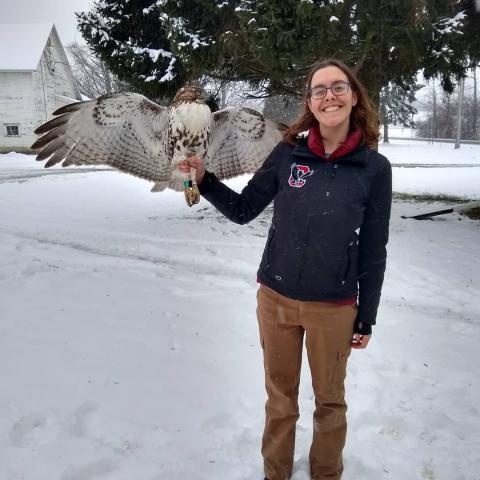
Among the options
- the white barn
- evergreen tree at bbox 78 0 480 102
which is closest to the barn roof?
the white barn

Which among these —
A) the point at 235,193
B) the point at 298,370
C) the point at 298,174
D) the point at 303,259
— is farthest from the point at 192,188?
the point at 298,370

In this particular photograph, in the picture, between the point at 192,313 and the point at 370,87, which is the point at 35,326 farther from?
the point at 370,87

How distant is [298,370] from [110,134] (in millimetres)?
2901

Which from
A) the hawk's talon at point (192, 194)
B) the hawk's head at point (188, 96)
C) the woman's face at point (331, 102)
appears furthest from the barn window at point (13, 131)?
the woman's face at point (331, 102)

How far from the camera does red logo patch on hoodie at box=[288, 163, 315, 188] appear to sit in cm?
209

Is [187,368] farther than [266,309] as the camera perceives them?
Yes

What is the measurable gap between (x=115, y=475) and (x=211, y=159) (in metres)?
2.98

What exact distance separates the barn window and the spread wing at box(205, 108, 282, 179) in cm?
2723

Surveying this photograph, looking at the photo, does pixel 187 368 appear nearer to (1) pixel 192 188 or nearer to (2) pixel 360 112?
(1) pixel 192 188

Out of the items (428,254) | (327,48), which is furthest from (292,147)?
(428,254)

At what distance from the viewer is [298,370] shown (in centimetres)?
233

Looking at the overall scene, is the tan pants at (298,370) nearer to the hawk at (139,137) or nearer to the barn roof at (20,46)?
the hawk at (139,137)

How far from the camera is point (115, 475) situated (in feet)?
8.15

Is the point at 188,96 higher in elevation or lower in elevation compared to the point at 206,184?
higher
